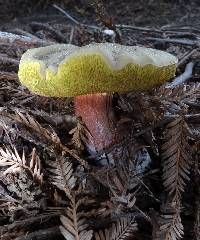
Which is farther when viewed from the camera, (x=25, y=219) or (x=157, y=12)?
(x=157, y=12)

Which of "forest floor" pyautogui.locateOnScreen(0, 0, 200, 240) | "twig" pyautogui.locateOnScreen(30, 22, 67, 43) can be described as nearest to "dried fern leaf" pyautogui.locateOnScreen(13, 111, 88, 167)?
"forest floor" pyautogui.locateOnScreen(0, 0, 200, 240)

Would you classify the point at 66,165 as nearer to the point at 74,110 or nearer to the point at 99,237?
the point at 99,237

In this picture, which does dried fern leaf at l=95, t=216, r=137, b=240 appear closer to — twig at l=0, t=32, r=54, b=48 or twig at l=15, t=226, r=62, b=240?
twig at l=15, t=226, r=62, b=240

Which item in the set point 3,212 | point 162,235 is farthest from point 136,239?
point 3,212

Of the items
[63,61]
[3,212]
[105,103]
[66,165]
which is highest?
[63,61]

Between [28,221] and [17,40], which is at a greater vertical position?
[17,40]

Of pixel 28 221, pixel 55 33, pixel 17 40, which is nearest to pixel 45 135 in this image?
pixel 28 221

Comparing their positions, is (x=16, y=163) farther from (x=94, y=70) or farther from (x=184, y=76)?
(x=184, y=76)
